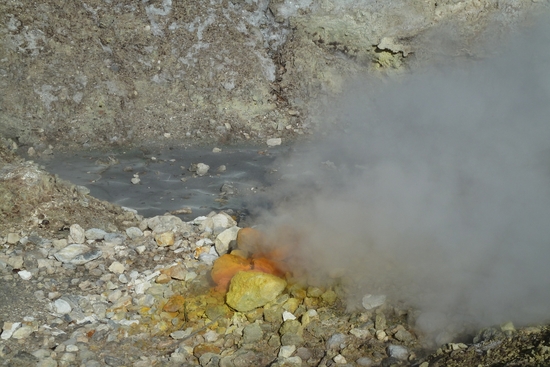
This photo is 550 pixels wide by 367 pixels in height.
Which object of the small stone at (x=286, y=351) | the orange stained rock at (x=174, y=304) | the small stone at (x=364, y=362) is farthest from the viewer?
the orange stained rock at (x=174, y=304)

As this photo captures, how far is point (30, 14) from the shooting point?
7090 millimetres

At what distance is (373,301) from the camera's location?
3.60 m

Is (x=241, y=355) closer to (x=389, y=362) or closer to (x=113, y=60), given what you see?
(x=389, y=362)

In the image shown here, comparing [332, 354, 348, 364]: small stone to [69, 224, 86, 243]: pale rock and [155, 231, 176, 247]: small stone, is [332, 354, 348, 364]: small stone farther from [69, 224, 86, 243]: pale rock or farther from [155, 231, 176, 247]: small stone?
[69, 224, 86, 243]: pale rock

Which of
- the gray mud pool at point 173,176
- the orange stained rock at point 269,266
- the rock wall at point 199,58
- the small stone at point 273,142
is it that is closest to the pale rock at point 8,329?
the orange stained rock at point 269,266

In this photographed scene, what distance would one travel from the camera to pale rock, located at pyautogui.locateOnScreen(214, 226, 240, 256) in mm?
4379

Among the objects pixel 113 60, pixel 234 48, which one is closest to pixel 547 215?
pixel 234 48

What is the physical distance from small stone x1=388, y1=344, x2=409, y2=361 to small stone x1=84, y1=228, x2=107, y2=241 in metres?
2.34

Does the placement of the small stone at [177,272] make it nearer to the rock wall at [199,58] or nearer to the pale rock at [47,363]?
the pale rock at [47,363]

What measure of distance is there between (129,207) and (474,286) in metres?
3.08

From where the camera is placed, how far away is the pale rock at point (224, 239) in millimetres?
4379

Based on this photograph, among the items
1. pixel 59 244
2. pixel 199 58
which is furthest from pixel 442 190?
pixel 199 58

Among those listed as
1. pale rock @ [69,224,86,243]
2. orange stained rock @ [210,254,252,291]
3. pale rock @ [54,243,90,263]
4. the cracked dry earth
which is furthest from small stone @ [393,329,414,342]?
pale rock @ [69,224,86,243]

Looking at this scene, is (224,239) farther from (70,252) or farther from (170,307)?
(70,252)
